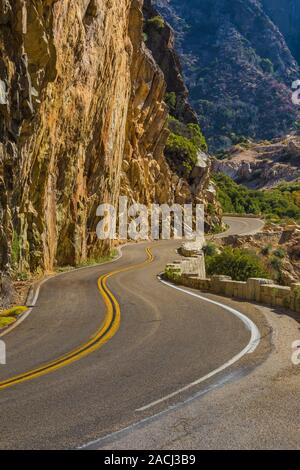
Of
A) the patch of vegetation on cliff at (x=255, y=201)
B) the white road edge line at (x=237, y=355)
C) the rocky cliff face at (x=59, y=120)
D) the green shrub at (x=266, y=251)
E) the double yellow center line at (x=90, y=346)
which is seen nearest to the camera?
the white road edge line at (x=237, y=355)

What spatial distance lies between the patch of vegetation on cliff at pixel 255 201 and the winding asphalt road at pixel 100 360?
293ft

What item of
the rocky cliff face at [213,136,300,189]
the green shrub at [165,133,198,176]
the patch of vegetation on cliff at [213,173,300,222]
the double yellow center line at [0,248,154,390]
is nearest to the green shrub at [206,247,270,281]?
the double yellow center line at [0,248,154,390]

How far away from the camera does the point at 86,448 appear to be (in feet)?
17.4

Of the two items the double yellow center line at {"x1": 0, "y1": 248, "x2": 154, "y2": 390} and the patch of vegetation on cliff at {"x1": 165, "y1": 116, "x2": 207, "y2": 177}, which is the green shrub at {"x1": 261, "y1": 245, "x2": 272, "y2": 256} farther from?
the double yellow center line at {"x1": 0, "y1": 248, "x2": 154, "y2": 390}

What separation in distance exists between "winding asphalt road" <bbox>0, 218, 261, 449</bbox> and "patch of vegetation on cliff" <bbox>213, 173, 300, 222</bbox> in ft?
293

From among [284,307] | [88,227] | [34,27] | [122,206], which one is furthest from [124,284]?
[122,206]

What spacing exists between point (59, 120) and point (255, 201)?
8955 cm

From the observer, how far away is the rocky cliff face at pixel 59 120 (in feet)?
56.6

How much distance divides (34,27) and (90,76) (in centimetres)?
1526

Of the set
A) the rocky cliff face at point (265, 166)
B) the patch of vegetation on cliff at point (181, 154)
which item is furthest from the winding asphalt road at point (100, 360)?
the rocky cliff face at point (265, 166)

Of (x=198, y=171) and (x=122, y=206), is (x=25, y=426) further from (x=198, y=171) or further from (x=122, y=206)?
(x=198, y=171)

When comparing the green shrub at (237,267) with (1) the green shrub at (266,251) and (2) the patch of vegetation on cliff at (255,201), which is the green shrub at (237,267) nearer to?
(1) the green shrub at (266,251)

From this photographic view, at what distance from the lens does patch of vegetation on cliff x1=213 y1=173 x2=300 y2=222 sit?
105 meters

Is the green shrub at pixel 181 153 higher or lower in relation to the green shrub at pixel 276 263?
higher
